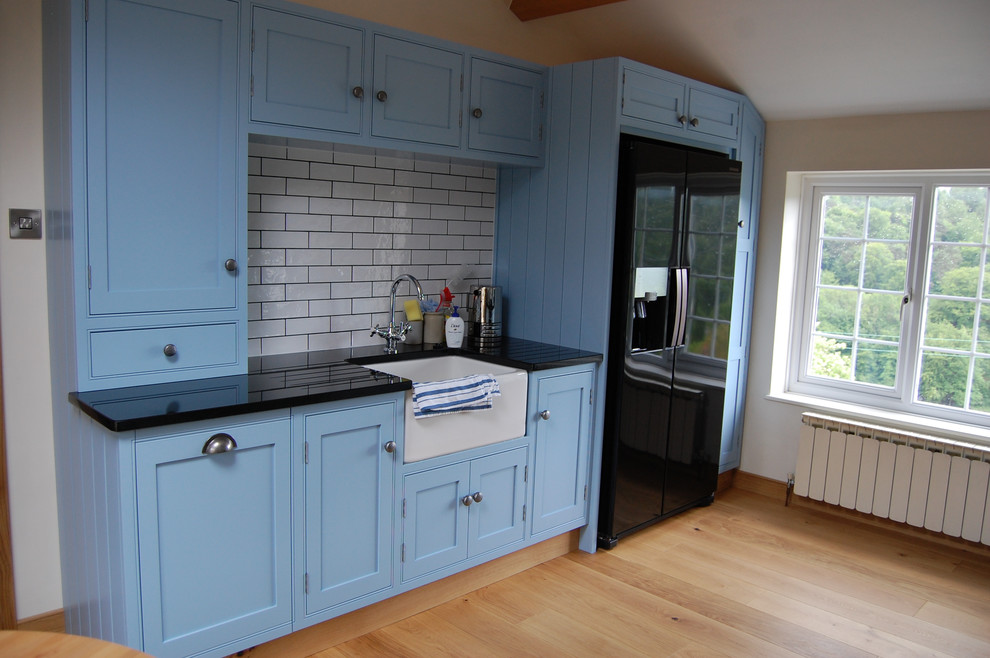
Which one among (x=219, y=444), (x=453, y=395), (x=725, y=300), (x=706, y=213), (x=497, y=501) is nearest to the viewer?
(x=219, y=444)

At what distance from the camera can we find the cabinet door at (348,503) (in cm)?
A: 246

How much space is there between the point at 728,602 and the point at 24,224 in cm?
294

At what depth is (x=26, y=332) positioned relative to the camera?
2.50 m

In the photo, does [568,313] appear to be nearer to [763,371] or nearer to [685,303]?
[685,303]

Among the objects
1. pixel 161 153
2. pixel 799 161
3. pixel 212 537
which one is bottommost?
pixel 212 537

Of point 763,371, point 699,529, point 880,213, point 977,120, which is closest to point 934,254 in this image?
point 880,213

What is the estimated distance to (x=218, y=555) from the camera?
2.25 m

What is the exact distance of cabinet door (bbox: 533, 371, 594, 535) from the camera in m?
3.23

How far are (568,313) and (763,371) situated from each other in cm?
153

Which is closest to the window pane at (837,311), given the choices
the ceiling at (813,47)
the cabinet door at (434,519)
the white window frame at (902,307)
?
the white window frame at (902,307)

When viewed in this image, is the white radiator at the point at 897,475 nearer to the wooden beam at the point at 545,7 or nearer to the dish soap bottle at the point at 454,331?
the dish soap bottle at the point at 454,331

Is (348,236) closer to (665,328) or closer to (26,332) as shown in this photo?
(26,332)

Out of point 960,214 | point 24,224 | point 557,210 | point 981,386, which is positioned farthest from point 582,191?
point 981,386

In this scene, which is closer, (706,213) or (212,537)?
(212,537)
